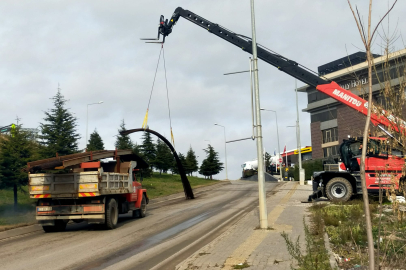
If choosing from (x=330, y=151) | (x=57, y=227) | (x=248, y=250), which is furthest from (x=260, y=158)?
(x=330, y=151)

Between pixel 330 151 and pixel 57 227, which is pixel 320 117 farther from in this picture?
pixel 57 227

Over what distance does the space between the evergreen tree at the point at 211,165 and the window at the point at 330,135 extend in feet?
68.2

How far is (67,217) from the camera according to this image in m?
14.6

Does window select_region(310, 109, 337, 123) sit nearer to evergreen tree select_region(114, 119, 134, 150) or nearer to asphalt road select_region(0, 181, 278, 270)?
evergreen tree select_region(114, 119, 134, 150)

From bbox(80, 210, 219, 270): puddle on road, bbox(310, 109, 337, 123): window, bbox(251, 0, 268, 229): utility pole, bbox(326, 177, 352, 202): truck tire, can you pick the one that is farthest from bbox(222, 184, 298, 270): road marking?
bbox(310, 109, 337, 123): window

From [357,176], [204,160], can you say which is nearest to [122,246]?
[357,176]

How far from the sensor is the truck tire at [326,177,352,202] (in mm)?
19906

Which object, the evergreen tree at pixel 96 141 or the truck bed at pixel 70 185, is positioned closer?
the truck bed at pixel 70 185

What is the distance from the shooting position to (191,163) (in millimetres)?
62656

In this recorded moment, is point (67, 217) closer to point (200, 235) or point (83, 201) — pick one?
point (83, 201)

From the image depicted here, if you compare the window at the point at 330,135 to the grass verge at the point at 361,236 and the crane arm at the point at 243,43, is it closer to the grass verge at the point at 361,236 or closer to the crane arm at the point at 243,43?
the crane arm at the point at 243,43

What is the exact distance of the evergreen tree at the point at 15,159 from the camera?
21.2 m

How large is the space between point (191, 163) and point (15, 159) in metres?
41.9

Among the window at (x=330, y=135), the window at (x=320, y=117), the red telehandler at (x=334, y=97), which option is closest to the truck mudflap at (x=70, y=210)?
the red telehandler at (x=334, y=97)
